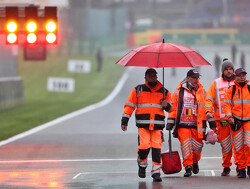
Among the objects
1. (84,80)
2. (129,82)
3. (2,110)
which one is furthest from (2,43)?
(84,80)

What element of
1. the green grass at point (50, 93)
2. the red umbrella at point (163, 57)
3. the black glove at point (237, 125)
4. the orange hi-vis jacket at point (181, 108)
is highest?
the red umbrella at point (163, 57)

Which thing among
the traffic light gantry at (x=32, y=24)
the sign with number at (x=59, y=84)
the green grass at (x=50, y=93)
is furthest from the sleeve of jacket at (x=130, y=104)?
the sign with number at (x=59, y=84)

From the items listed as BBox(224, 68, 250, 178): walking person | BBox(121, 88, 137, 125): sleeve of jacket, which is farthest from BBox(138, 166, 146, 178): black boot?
BBox(224, 68, 250, 178): walking person

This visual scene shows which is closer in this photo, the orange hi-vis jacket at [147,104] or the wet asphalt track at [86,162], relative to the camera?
the wet asphalt track at [86,162]

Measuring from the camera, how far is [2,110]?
1323 inches

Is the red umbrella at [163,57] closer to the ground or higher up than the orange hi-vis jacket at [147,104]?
higher up

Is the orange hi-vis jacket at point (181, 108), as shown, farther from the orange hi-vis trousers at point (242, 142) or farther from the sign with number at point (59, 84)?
the sign with number at point (59, 84)

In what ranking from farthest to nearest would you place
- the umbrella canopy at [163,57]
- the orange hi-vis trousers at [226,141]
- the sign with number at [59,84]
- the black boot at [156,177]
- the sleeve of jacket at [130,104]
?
the sign with number at [59,84] < the orange hi-vis trousers at [226,141] < the sleeve of jacket at [130,104] < the umbrella canopy at [163,57] < the black boot at [156,177]

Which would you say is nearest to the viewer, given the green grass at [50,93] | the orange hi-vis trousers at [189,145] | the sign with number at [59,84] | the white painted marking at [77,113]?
the orange hi-vis trousers at [189,145]

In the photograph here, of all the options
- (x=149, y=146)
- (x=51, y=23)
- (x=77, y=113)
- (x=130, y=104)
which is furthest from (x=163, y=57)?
(x=77, y=113)

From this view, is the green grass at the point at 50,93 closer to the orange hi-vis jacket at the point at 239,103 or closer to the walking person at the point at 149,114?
the walking person at the point at 149,114

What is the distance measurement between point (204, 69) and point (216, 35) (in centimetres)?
1642

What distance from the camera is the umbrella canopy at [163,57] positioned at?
11.8 m

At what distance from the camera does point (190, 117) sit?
12406 millimetres
